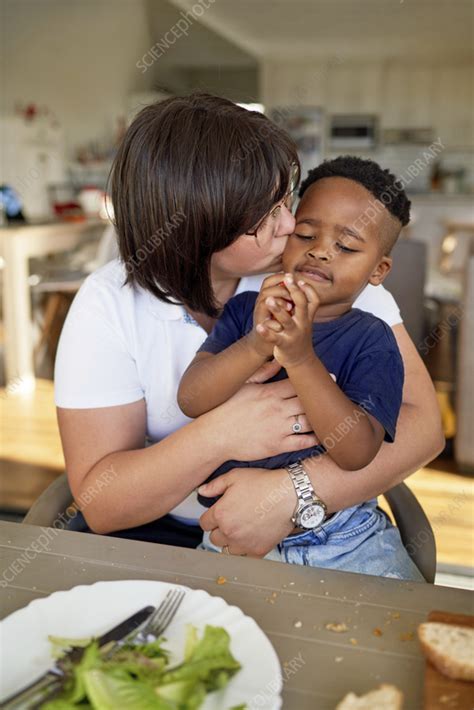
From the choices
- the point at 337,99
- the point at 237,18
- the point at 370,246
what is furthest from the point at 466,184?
the point at 370,246

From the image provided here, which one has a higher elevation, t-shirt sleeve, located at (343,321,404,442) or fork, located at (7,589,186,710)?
t-shirt sleeve, located at (343,321,404,442)

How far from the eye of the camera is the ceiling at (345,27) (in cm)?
703

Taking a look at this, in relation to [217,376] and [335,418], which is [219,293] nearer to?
[217,376]

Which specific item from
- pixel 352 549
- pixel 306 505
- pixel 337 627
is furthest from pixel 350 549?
pixel 337 627

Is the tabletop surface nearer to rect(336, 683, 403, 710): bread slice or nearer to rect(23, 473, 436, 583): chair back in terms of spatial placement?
rect(336, 683, 403, 710): bread slice

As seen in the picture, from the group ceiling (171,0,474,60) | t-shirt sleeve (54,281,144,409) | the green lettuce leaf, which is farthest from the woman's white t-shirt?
ceiling (171,0,474,60)

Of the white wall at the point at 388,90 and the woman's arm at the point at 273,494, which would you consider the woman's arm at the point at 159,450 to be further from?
the white wall at the point at 388,90

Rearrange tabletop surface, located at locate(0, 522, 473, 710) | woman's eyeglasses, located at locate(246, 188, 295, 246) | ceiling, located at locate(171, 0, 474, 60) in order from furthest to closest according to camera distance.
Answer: ceiling, located at locate(171, 0, 474, 60) → woman's eyeglasses, located at locate(246, 188, 295, 246) → tabletop surface, located at locate(0, 522, 473, 710)

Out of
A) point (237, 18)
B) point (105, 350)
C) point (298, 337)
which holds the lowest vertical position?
point (105, 350)

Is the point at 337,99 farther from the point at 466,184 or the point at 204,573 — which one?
the point at 204,573

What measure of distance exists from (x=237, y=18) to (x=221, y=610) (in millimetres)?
7886

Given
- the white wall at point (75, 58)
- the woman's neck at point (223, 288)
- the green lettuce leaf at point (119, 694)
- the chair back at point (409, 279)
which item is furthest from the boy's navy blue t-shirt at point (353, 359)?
the white wall at point (75, 58)

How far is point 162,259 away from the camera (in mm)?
1092

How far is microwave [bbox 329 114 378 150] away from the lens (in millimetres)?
9430
